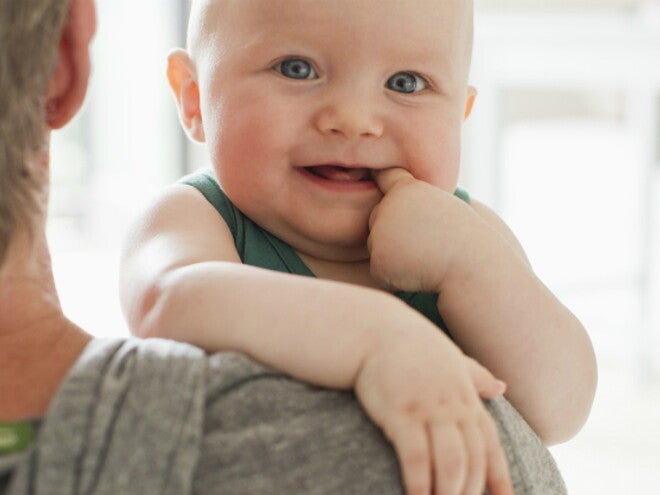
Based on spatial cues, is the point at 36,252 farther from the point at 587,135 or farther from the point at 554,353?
the point at 587,135

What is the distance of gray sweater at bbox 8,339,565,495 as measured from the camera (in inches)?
27.1

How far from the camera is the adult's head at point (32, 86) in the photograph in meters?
0.71

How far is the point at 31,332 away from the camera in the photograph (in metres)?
0.81

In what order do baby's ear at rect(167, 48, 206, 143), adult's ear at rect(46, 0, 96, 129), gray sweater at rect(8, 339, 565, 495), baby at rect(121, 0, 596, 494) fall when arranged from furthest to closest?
baby's ear at rect(167, 48, 206, 143) → baby at rect(121, 0, 596, 494) → adult's ear at rect(46, 0, 96, 129) → gray sweater at rect(8, 339, 565, 495)

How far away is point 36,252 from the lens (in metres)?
0.83

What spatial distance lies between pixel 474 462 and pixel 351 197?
417 mm

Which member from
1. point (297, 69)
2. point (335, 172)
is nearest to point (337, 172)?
point (335, 172)

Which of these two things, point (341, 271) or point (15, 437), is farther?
point (341, 271)

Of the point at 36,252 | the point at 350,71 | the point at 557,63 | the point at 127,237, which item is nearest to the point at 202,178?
the point at 127,237

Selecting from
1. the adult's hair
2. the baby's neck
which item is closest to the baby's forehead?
the baby's neck

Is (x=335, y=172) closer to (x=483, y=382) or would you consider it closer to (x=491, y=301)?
(x=491, y=301)

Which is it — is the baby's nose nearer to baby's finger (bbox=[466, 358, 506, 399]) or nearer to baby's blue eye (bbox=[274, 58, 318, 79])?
baby's blue eye (bbox=[274, 58, 318, 79])

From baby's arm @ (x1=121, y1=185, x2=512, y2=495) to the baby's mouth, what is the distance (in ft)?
0.88

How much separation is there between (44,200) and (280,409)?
10.0 inches
